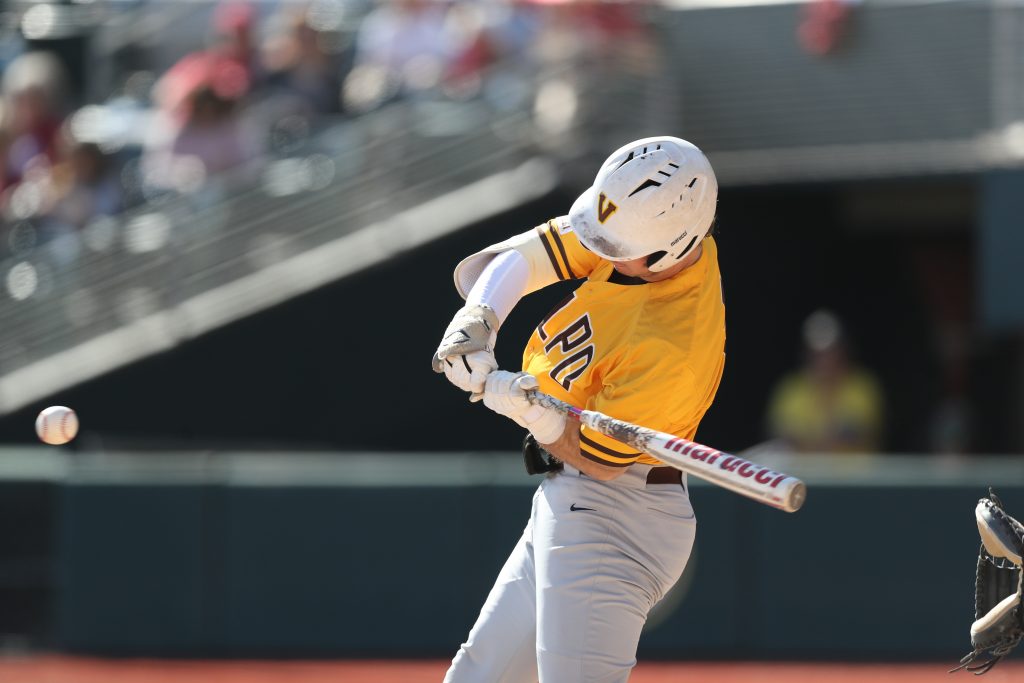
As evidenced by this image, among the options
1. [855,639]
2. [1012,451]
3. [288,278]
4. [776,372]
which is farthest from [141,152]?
[1012,451]

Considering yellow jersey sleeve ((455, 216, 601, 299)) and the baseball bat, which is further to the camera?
yellow jersey sleeve ((455, 216, 601, 299))

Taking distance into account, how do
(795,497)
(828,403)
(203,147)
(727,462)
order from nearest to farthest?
(795,497)
(727,462)
(828,403)
(203,147)

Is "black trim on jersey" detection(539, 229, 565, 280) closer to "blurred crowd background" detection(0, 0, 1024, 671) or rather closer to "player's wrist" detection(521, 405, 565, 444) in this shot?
"player's wrist" detection(521, 405, 565, 444)

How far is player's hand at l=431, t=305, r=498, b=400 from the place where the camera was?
3.88 meters

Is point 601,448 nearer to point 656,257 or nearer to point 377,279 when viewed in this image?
point 656,257

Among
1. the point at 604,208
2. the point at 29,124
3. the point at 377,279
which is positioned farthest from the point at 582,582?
the point at 29,124

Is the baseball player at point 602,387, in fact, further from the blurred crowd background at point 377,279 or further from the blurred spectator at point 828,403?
the blurred spectator at point 828,403

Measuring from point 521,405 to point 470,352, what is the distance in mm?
193

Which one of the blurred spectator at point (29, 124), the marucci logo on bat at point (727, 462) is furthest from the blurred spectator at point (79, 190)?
the marucci logo on bat at point (727, 462)

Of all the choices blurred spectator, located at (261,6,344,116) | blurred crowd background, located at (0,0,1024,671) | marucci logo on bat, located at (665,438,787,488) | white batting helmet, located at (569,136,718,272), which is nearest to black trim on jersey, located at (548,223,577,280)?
white batting helmet, located at (569,136,718,272)

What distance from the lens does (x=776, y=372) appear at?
34.2 feet

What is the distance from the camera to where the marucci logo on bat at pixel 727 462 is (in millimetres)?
3516

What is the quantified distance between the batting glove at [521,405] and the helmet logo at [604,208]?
1.37ft

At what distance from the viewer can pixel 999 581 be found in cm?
416
